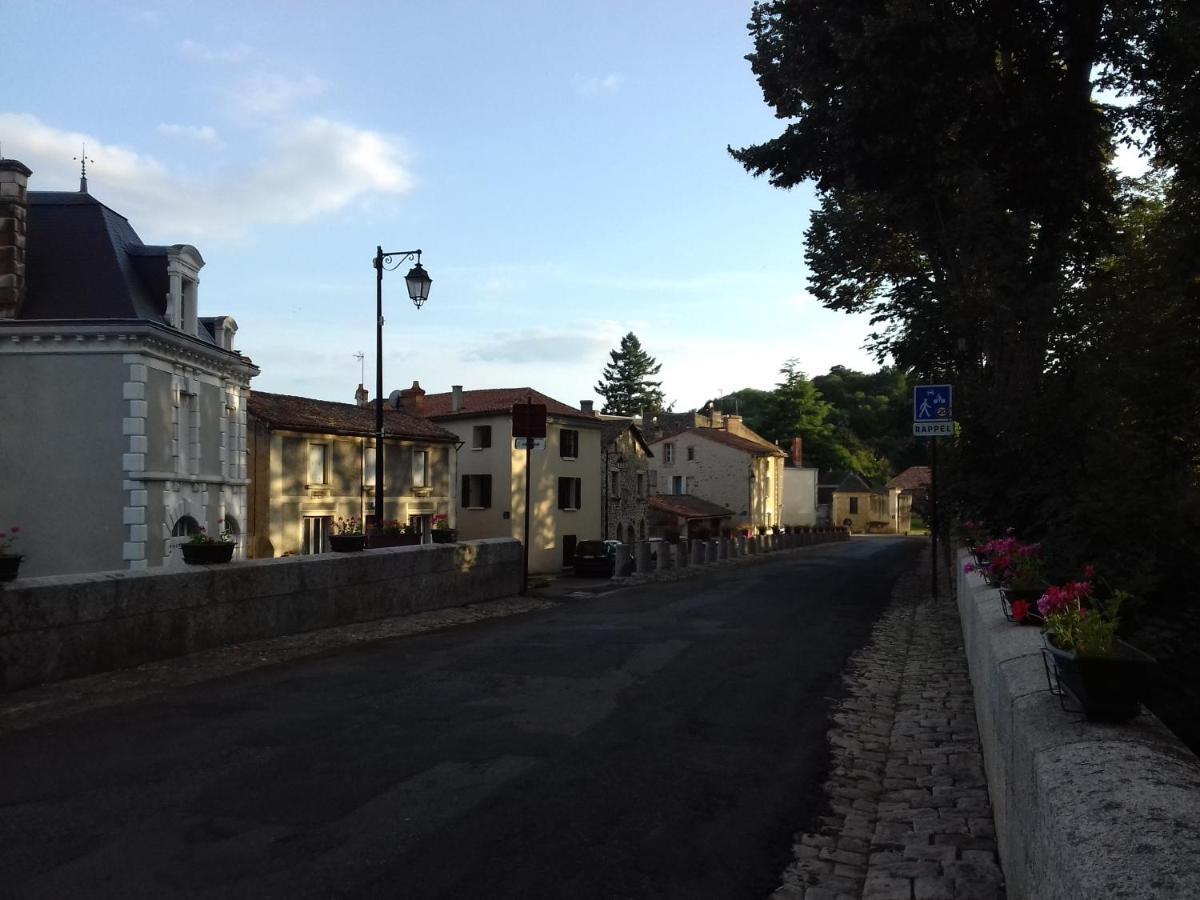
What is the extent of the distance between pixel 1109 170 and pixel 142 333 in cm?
2224

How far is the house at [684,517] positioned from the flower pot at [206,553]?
4845 cm

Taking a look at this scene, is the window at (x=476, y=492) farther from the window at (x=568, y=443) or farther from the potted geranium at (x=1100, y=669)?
the potted geranium at (x=1100, y=669)

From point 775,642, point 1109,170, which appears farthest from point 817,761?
point 1109,170

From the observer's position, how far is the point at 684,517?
6241 centimetres

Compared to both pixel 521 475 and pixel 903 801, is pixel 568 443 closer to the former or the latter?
pixel 521 475

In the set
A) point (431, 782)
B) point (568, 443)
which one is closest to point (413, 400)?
point (568, 443)

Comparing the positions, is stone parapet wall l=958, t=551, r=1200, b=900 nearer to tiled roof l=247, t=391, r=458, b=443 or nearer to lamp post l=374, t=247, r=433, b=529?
lamp post l=374, t=247, r=433, b=529

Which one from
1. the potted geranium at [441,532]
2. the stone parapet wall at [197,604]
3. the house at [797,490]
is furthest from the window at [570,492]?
the house at [797,490]

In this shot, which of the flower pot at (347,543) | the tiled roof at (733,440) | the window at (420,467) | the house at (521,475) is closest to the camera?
the flower pot at (347,543)

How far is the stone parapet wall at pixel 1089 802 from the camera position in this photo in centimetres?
219

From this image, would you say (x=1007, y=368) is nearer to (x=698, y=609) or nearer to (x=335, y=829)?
(x=698, y=609)

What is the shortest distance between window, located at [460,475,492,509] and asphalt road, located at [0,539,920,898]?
3844 cm

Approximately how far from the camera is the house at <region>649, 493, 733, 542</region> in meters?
62.1

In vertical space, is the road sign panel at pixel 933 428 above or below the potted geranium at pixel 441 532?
above
